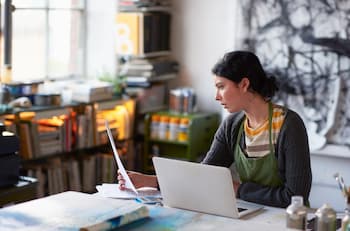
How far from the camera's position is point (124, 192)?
112 inches

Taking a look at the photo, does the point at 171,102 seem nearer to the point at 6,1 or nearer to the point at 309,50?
the point at 309,50

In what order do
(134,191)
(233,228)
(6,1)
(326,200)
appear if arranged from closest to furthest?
1. (233,228)
2. (134,191)
3. (6,1)
4. (326,200)

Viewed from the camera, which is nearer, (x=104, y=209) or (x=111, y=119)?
(x=104, y=209)

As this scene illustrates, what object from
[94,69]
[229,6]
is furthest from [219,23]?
[94,69]

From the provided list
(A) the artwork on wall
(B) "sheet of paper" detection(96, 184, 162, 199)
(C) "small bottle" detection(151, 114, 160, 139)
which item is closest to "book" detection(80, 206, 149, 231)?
(B) "sheet of paper" detection(96, 184, 162, 199)

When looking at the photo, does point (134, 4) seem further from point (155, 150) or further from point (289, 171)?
point (289, 171)

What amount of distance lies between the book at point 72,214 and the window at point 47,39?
2.56m

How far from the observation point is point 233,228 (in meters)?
2.32

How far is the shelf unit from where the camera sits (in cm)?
519

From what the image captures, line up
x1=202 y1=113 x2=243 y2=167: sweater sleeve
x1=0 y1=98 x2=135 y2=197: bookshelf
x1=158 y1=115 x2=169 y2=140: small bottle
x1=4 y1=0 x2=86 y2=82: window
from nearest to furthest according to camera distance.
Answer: x1=202 y1=113 x2=243 y2=167: sweater sleeve
x1=0 y1=98 x2=135 y2=197: bookshelf
x1=4 y1=0 x2=86 y2=82: window
x1=158 y1=115 x2=169 y2=140: small bottle

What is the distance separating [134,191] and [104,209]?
454 millimetres

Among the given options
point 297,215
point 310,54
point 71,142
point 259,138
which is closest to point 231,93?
point 259,138

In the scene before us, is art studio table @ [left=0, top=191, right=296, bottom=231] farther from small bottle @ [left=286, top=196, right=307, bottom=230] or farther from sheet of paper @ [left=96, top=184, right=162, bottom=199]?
sheet of paper @ [left=96, top=184, right=162, bottom=199]

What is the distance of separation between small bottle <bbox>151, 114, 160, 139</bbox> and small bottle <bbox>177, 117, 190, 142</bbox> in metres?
0.21
